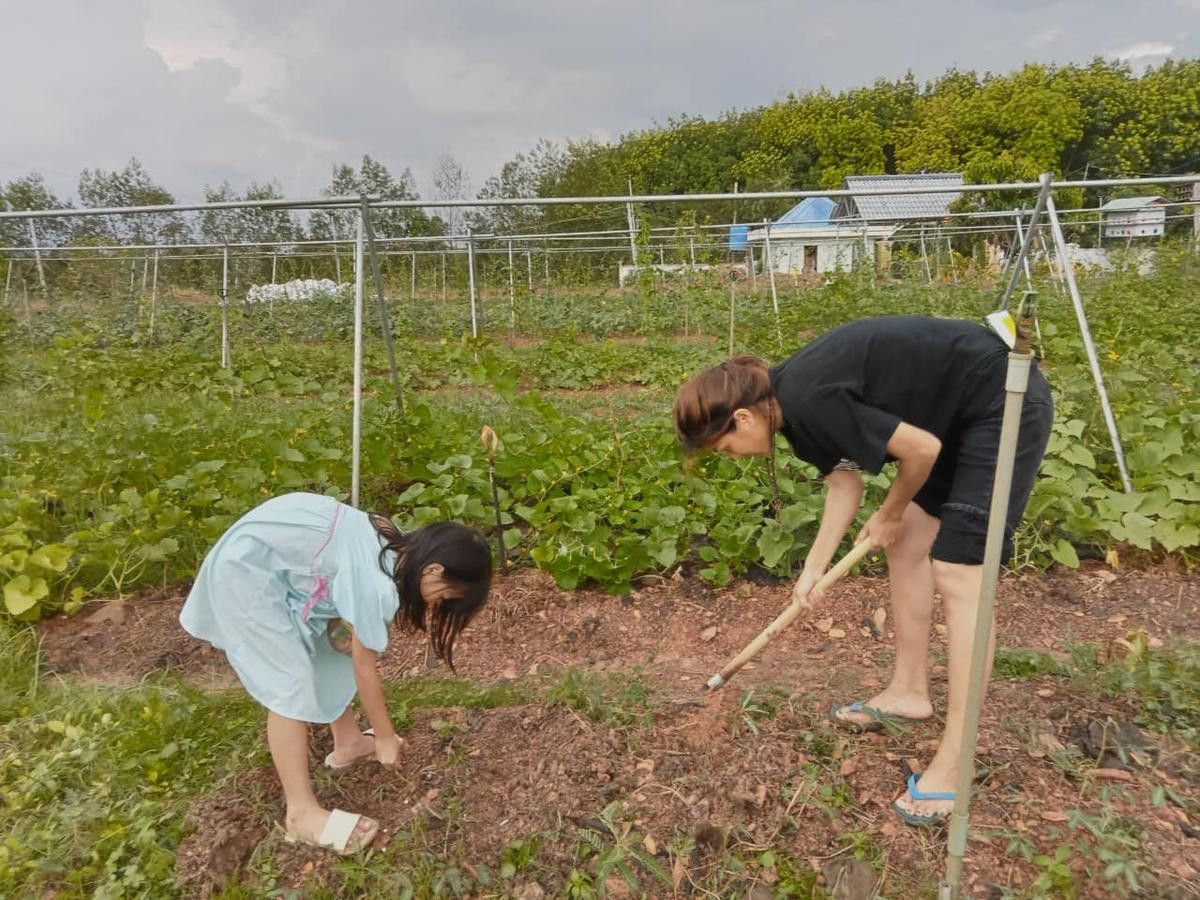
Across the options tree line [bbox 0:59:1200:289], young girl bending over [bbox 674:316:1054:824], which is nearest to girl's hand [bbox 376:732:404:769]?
young girl bending over [bbox 674:316:1054:824]

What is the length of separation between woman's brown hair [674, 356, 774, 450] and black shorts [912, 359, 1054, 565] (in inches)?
19.5

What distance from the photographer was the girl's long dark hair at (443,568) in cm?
167

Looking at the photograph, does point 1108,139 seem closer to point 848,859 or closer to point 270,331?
point 270,331

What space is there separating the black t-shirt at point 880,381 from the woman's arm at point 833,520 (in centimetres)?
18

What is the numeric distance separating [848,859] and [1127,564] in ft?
7.59

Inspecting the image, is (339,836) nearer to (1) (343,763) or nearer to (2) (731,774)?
(1) (343,763)

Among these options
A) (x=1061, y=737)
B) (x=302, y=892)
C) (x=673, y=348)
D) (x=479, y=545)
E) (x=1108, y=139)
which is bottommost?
(x=302, y=892)

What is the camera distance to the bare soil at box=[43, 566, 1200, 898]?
178 centimetres

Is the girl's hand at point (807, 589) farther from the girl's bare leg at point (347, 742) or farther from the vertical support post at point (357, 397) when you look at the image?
the vertical support post at point (357, 397)

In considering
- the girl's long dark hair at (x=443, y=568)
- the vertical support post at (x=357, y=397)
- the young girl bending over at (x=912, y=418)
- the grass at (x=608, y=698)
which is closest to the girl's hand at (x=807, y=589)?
the young girl bending over at (x=912, y=418)

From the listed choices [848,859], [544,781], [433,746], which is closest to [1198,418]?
[848,859]

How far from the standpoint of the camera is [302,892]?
1765 millimetres

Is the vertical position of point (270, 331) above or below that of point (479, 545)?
above

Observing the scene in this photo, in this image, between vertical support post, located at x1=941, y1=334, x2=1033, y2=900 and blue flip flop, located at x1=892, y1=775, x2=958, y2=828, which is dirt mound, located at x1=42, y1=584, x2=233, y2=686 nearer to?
blue flip flop, located at x1=892, y1=775, x2=958, y2=828
